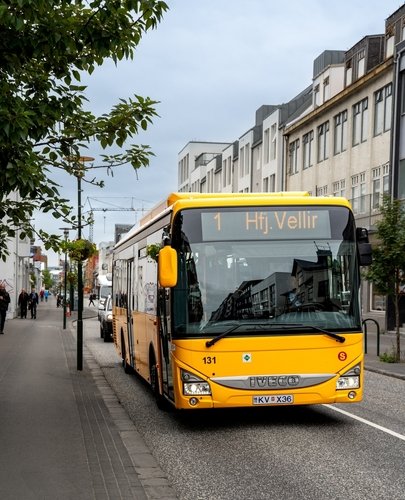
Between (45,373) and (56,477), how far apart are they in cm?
1113

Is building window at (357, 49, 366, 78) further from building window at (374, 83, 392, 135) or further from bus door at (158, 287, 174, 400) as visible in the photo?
bus door at (158, 287, 174, 400)

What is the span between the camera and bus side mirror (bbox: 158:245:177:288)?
33.2ft

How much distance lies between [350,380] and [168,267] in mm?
2607

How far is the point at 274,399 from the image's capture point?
10.4 metres

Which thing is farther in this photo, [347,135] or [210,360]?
[347,135]

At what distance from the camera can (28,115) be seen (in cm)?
914

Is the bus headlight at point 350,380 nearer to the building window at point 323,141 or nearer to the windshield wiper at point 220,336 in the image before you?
the windshield wiper at point 220,336

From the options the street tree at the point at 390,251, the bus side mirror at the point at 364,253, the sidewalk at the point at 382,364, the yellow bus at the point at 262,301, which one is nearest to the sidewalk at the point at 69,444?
the yellow bus at the point at 262,301

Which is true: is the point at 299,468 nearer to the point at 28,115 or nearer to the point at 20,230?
the point at 28,115

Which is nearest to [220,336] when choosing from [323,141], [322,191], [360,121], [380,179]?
[380,179]

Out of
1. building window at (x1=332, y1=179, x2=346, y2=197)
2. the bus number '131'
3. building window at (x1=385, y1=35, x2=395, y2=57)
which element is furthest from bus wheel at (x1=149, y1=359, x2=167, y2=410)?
building window at (x1=332, y1=179, x2=346, y2=197)

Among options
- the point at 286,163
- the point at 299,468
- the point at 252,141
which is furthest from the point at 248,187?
the point at 299,468

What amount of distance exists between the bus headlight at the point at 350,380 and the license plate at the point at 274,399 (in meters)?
0.61

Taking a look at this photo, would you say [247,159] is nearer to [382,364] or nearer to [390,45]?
[390,45]
